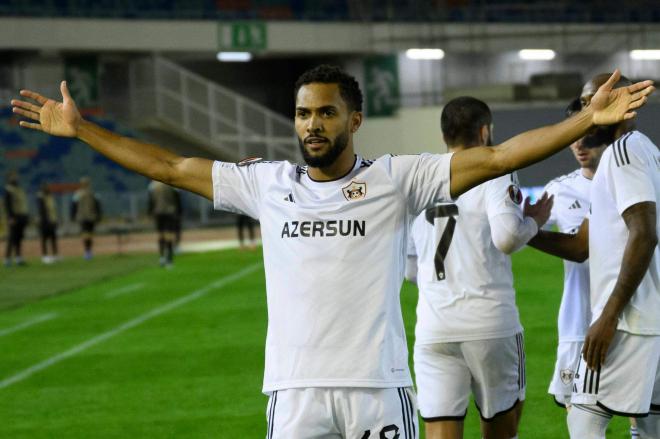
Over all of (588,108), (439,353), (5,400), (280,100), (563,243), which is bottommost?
(5,400)

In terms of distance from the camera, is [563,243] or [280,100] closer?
[563,243]

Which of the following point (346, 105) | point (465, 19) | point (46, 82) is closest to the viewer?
point (346, 105)

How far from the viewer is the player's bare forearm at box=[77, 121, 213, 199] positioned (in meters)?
4.58

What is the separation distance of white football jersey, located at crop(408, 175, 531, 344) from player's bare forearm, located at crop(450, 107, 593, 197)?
1.29 m

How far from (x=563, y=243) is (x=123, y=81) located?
41.3 meters

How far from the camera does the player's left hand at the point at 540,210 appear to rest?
18.1ft

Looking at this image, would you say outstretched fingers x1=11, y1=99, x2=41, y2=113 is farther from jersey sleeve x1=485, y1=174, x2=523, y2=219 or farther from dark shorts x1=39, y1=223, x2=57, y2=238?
dark shorts x1=39, y1=223, x2=57, y2=238

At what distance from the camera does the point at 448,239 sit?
18.6 feet

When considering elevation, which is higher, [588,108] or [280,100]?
[280,100]

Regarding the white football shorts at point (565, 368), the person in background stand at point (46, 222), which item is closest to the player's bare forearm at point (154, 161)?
the white football shorts at point (565, 368)

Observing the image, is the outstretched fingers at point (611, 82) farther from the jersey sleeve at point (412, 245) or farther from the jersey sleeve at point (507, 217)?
the jersey sleeve at point (412, 245)

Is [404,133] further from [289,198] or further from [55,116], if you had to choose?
[289,198]

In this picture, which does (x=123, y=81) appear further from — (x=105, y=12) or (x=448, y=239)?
(x=448, y=239)

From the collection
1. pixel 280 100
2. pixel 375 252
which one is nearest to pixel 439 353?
pixel 375 252
